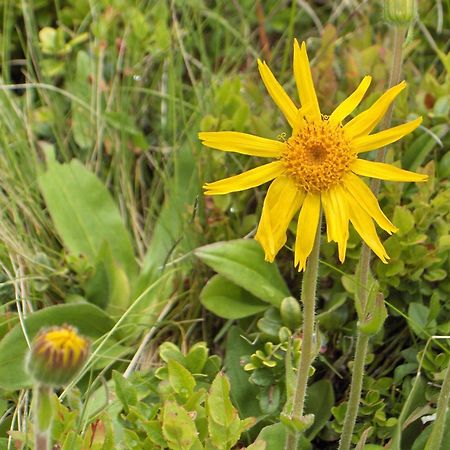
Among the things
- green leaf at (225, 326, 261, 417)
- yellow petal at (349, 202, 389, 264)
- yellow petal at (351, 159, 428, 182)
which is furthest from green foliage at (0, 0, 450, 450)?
yellow petal at (351, 159, 428, 182)

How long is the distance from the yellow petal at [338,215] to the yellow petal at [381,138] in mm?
97

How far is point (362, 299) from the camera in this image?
5.17 feet

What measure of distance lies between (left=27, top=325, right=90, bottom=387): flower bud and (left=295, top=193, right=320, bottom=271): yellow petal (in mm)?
399

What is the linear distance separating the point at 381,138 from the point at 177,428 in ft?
2.11

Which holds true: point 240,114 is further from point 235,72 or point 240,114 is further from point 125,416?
point 125,416

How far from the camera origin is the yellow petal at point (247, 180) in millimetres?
1452

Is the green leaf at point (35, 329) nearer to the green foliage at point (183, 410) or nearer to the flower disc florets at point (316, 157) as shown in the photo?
the green foliage at point (183, 410)

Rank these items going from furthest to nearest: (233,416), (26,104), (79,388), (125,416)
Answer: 1. (26,104)
2. (79,388)
3. (125,416)
4. (233,416)

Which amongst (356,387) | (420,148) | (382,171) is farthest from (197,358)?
(420,148)

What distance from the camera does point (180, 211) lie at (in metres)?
2.29

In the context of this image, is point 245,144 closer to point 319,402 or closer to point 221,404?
point 221,404

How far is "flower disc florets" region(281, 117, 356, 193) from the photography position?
1455 millimetres

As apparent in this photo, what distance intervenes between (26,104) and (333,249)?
3.81 ft

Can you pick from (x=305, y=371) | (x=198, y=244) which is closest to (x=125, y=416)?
(x=305, y=371)
